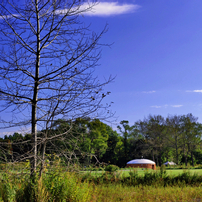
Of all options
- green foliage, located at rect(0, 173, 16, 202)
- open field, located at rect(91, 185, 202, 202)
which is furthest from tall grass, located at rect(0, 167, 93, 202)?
open field, located at rect(91, 185, 202, 202)

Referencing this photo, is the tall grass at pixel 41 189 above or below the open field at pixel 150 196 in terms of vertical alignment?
above

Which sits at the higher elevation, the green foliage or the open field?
the green foliage

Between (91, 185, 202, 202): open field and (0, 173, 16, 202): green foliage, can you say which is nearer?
(0, 173, 16, 202): green foliage

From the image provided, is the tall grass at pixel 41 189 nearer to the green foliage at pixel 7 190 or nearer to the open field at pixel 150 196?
the green foliage at pixel 7 190

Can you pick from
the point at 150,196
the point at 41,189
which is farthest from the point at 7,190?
the point at 150,196

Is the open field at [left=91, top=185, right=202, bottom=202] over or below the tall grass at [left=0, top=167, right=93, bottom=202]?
below

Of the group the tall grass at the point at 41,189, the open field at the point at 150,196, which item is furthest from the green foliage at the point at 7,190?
the open field at the point at 150,196

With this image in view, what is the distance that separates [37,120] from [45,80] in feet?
3.11

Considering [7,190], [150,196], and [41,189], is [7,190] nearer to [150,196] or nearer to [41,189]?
[41,189]

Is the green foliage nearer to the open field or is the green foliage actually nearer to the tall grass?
the tall grass

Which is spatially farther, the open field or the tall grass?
the open field

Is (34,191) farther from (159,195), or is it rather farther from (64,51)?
(159,195)

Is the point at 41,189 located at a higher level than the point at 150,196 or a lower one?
higher

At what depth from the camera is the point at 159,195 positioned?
24.2 ft
